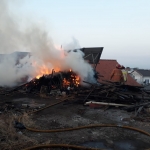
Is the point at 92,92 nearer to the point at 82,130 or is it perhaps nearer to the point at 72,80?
the point at 72,80

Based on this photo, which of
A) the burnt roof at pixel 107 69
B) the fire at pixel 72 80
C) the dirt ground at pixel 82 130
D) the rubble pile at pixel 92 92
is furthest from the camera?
the burnt roof at pixel 107 69

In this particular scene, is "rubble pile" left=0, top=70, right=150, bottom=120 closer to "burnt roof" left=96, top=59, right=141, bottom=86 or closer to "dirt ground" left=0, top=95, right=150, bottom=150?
"dirt ground" left=0, top=95, right=150, bottom=150

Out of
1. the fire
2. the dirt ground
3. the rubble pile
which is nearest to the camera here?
the dirt ground

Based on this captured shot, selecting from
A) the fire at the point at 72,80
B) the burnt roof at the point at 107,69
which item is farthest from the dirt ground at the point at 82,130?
the burnt roof at the point at 107,69

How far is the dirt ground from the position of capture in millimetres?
6324

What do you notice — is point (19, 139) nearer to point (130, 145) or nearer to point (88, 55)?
point (130, 145)

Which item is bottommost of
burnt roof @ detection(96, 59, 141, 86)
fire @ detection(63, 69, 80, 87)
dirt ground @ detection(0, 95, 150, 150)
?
dirt ground @ detection(0, 95, 150, 150)

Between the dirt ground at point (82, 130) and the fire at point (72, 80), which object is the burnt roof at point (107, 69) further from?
the dirt ground at point (82, 130)

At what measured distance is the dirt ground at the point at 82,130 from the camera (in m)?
6.32

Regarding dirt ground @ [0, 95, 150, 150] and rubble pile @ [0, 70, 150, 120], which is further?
rubble pile @ [0, 70, 150, 120]

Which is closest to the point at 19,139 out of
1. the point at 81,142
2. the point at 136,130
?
the point at 81,142

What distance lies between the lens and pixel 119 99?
1169cm

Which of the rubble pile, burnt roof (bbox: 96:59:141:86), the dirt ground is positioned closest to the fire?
the rubble pile

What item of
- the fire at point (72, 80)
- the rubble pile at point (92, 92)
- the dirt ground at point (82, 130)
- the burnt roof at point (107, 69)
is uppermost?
the burnt roof at point (107, 69)
